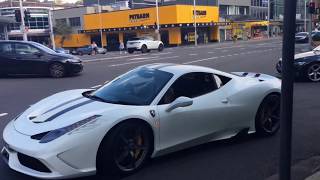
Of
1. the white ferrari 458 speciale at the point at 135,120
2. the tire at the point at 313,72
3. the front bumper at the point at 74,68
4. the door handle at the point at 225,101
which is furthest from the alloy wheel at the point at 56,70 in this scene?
the door handle at the point at 225,101

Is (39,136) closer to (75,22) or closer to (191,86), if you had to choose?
(191,86)

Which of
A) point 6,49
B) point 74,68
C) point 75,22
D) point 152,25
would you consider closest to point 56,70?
point 74,68

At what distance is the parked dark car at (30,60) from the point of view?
50.3 ft

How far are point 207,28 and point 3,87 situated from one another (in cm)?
5544

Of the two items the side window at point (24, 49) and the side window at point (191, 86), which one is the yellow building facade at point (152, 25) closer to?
the side window at point (24, 49)

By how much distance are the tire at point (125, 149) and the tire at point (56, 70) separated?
11243 millimetres

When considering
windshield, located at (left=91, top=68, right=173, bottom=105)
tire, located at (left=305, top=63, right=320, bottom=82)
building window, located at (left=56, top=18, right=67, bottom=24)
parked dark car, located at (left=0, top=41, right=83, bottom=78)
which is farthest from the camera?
building window, located at (left=56, top=18, right=67, bottom=24)

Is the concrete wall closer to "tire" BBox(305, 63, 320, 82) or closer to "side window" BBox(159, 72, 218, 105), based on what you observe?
"tire" BBox(305, 63, 320, 82)

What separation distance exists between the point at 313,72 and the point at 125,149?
30.5 ft

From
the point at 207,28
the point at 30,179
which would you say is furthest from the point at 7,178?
the point at 207,28

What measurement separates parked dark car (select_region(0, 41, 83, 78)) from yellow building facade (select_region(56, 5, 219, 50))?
42563 millimetres

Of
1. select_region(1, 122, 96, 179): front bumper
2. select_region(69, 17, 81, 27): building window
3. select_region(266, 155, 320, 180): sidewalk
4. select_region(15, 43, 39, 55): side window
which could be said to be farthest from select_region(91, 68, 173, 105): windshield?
select_region(69, 17, 81, 27): building window

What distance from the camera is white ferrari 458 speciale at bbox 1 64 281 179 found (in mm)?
4324

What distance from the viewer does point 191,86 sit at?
18.1ft
